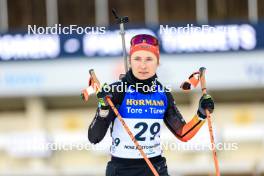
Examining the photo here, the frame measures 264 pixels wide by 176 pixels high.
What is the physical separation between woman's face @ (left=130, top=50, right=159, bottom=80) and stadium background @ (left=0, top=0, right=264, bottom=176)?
8073 millimetres

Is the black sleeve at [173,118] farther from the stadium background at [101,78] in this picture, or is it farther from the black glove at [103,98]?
the stadium background at [101,78]

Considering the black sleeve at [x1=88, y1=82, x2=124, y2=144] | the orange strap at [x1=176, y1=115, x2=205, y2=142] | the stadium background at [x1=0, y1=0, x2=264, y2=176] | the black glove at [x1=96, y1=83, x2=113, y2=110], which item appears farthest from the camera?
the stadium background at [x1=0, y1=0, x2=264, y2=176]

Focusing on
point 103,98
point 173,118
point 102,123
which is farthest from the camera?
point 173,118

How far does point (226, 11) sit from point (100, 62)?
9.51 ft

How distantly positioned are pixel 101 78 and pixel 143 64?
29.5 ft

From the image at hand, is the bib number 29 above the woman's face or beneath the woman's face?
beneath

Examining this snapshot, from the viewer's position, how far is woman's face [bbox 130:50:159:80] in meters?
5.46

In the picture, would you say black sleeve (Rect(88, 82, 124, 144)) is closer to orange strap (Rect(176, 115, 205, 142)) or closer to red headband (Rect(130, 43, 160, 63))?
red headband (Rect(130, 43, 160, 63))

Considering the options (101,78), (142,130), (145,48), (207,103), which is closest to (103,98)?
(142,130)

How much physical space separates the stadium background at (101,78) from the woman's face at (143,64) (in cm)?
807

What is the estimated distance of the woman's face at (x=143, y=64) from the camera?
5.46 meters

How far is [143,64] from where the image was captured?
5461 mm

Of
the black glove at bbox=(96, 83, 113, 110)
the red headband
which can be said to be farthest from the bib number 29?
the red headband

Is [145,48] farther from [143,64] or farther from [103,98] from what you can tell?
[103,98]
